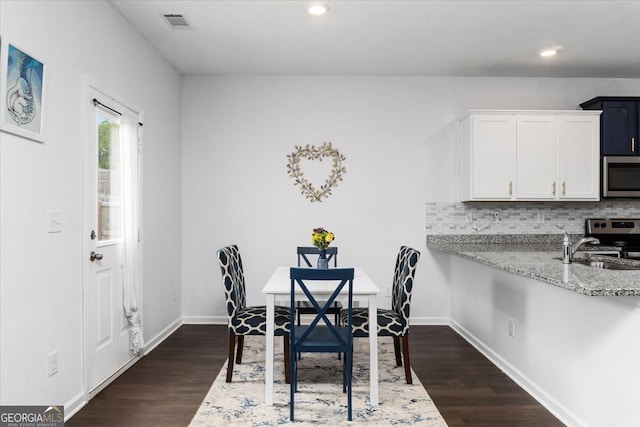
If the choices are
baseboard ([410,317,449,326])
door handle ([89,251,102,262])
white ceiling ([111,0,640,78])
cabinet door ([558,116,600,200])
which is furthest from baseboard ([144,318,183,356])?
cabinet door ([558,116,600,200])

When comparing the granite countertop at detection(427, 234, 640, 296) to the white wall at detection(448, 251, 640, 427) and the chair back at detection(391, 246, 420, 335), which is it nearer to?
the white wall at detection(448, 251, 640, 427)

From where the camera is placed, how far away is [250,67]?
15.1ft

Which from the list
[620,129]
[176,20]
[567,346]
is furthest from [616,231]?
[176,20]

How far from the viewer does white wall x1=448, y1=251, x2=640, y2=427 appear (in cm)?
210

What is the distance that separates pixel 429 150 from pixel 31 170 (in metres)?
3.77

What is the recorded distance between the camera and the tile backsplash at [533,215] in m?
4.79

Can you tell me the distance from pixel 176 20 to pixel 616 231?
15.5 feet

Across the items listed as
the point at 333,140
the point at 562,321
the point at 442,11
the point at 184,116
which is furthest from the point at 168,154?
the point at 562,321

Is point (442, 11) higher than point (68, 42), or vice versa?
point (442, 11)

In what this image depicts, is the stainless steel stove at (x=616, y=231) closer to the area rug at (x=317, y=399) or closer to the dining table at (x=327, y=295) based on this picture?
the area rug at (x=317, y=399)

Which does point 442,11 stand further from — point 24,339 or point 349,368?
point 24,339

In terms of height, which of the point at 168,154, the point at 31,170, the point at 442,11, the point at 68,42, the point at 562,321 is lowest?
the point at 562,321

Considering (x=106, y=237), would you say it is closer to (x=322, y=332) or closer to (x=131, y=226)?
(x=131, y=226)

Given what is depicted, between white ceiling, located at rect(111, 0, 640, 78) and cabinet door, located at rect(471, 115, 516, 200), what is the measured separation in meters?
0.61
